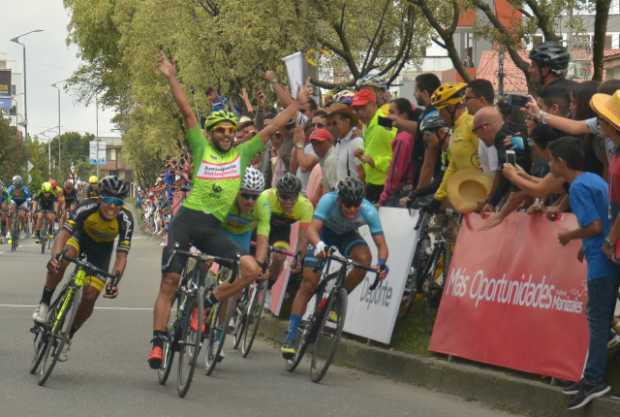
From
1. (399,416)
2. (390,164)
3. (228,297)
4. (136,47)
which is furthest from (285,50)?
(136,47)

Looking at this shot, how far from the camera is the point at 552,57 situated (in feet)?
36.5

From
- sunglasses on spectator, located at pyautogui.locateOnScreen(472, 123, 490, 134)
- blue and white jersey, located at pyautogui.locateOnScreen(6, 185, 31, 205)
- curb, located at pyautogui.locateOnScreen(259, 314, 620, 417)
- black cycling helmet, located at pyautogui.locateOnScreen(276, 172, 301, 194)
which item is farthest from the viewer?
blue and white jersey, located at pyautogui.locateOnScreen(6, 185, 31, 205)

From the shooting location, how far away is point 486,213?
11.7 metres

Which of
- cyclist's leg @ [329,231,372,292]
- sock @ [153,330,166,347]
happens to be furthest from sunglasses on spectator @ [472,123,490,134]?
sock @ [153,330,166,347]

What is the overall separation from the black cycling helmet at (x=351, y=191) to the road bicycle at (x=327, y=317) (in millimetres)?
446

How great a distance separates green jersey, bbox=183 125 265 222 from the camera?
1135cm

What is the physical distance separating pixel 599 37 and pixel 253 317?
22.4 feet

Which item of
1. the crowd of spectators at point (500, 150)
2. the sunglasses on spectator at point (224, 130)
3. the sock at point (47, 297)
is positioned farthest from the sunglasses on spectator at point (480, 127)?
the sock at point (47, 297)

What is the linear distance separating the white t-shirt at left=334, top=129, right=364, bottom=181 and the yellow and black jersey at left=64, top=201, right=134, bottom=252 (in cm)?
343

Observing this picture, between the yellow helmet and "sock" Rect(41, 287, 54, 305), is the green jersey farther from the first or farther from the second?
the yellow helmet

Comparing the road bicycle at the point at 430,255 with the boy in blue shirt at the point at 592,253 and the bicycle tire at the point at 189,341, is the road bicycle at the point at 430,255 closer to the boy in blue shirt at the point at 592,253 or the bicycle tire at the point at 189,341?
the bicycle tire at the point at 189,341

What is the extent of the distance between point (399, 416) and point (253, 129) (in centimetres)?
738

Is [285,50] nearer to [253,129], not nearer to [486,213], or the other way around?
[253,129]

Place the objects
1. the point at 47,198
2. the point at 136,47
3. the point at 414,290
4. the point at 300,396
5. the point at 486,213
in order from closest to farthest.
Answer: the point at 300,396 < the point at 486,213 < the point at 414,290 < the point at 47,198 < the point at 136,47
